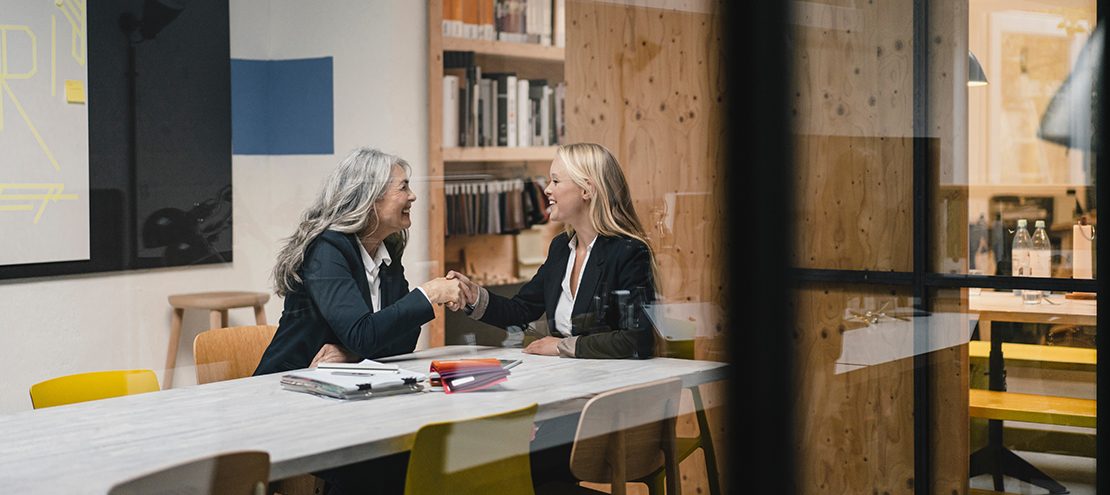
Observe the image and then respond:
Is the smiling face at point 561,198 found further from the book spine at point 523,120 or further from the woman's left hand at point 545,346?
the woman's left hand at point 545,346

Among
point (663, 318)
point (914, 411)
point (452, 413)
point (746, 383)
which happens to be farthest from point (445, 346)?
point (914, 411)

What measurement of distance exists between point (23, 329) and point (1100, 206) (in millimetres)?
2491

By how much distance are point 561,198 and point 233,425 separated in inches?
38.6

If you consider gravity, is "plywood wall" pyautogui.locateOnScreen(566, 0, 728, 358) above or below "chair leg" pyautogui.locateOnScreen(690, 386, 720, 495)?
above

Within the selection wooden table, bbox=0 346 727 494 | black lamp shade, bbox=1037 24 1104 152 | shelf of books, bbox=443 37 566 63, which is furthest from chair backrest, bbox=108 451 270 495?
black lamp shade, bbox=1037 24 1104 152

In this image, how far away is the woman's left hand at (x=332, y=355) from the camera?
2836mm

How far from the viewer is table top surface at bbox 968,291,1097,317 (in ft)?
9.25

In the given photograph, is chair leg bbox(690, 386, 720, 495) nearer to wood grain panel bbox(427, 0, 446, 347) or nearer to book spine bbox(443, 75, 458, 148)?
wood grain panel bbox(427, 0, 446, 347)

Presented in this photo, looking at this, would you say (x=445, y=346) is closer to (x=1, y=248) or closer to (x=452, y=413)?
(x=452, y=413)

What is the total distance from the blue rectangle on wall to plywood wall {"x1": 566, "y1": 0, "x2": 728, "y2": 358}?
0.68 meters

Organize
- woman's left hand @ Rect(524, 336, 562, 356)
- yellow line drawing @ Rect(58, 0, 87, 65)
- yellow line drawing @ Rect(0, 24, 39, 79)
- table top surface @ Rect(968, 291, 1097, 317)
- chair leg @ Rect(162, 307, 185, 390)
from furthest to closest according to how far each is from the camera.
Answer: woman's left hand @ Rect(524, 336, 562, 356) < table top surface @ Rect(968, 291, 1097, 317) < chair leg @ Rect(162, 307, 185, 390) < yellow line drawing @ Rect(58, 0, 87, 65) < yellow line drawing @ Rect(0, 24, 39, 79)

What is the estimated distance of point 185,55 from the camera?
275 cm

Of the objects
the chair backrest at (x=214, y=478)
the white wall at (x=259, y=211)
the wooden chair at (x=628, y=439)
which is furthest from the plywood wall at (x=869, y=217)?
the chair backrest at (x=214, y=478)

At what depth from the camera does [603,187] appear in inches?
120
